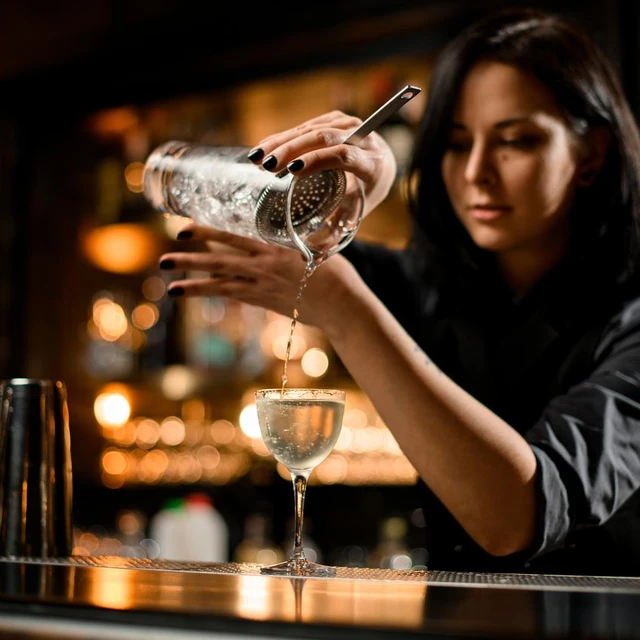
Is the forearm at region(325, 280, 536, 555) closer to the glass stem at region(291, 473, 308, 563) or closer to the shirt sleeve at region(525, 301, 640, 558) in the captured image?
the shirt sleeve at region(525, 301, 640, 558)

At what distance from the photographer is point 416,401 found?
1.04 metres

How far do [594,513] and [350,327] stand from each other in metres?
0.37

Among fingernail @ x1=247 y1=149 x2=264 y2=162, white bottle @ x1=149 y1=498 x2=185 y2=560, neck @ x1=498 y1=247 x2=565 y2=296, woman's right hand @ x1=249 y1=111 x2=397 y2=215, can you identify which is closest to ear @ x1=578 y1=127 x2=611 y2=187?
neck @ x1=498 y1=247 x2=565 y2=296

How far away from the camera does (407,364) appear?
1.06 m

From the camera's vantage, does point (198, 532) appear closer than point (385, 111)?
No

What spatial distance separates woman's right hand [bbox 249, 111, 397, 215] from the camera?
36.4 inches

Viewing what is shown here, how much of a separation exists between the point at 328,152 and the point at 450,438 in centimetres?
35

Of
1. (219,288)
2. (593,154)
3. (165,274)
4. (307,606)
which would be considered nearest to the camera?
(307,606)

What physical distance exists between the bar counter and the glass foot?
0.8 inches

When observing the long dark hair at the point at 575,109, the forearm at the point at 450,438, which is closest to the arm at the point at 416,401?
the forearm at the point at 450,438

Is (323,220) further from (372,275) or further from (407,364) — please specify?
(372,275)

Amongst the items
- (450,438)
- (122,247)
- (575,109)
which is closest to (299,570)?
(450,438)

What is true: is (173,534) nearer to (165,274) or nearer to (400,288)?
(165,274)

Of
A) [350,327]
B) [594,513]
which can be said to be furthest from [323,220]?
[594,513]
